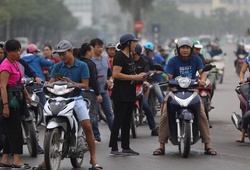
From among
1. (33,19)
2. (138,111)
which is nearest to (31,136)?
(138,111)

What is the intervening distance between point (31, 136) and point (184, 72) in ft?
7.42

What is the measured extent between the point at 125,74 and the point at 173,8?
16804 cm

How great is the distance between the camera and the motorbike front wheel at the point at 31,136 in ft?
41.5

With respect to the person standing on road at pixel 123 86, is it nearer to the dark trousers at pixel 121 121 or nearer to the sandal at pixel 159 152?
the dark trousers at pixel 121 121

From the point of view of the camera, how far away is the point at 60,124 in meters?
10.7

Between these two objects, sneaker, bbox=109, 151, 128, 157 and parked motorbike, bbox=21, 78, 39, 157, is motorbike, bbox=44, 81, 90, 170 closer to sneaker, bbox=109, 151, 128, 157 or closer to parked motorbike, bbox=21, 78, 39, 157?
parked motorbike, bbox=21, 78, 39, 157

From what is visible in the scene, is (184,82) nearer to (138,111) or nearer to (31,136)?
(31,136)

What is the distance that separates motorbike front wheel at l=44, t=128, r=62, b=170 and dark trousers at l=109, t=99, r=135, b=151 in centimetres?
217

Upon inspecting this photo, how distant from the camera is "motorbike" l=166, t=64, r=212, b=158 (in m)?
12.5

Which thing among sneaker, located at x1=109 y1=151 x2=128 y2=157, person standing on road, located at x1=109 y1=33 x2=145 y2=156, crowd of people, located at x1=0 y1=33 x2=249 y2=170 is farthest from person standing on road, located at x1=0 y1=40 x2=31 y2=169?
sneaker, located at x1=109 y1=151 x2=128 y2=157

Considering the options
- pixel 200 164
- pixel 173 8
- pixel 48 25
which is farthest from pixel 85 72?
pixel 173 8

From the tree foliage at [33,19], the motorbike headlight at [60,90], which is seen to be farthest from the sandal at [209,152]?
the tree foliage at [33,19]

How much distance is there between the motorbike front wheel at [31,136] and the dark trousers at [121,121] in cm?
104

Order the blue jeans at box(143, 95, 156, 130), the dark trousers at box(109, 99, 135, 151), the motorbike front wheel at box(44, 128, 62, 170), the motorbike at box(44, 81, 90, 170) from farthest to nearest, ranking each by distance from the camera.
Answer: the blue jeans at box(143, 95, 156, 130) → the dark trousers at box(109, 99, 135, 151) → the motorbike at box(44, 81, 90, 170) → the motorbike front wheel at box(44, 128, 62, 170)
